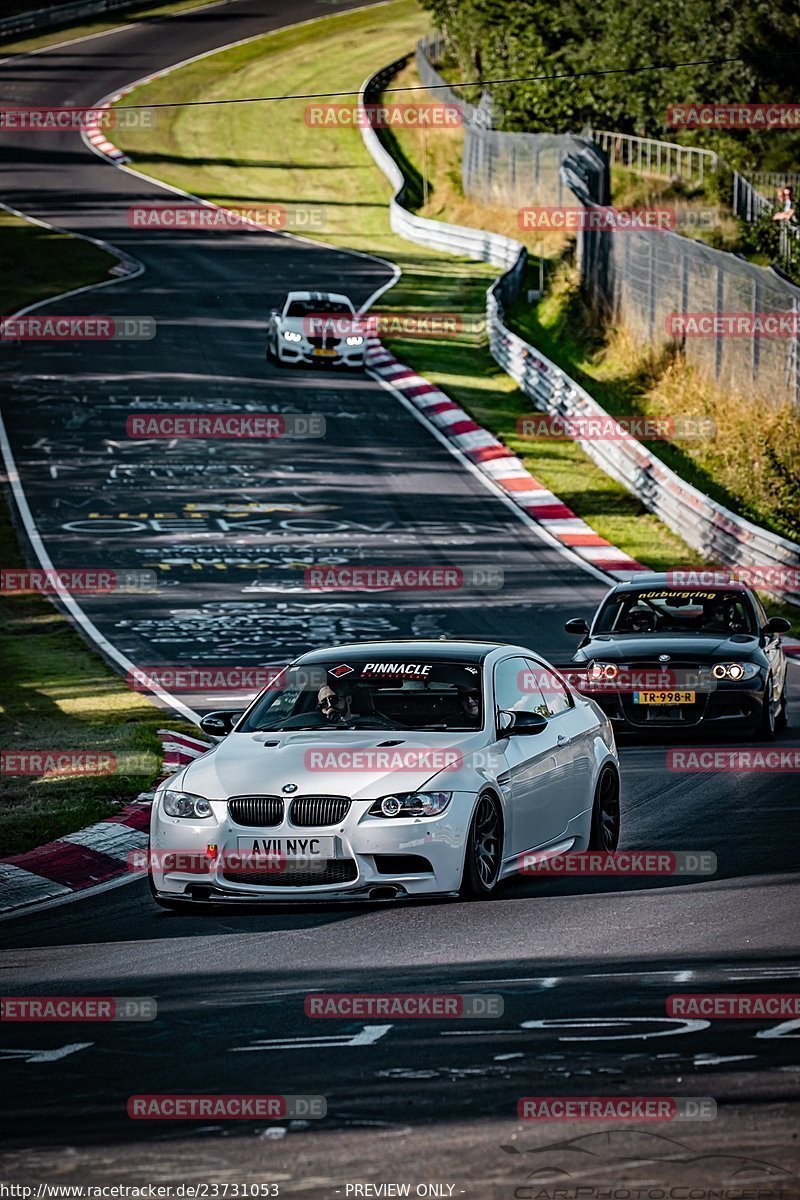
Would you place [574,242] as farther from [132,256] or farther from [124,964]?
[124,964]

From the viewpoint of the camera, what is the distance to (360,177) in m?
70.2

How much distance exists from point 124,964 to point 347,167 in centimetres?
6517

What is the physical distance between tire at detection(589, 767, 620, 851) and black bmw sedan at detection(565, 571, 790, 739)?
4329 mm

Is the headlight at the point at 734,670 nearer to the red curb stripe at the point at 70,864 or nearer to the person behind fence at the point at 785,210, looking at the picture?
the red curb stripe at the point at 70,864

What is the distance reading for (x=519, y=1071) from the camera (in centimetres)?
710

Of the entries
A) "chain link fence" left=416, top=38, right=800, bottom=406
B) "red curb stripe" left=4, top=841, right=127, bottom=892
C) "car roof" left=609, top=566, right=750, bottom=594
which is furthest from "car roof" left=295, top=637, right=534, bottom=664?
"chain link fence" left=416, top=38, right=800, bottom=406

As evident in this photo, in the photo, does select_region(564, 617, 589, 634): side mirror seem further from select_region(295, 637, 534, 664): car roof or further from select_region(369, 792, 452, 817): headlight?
select_region(369, 792, 452, 817): headlight

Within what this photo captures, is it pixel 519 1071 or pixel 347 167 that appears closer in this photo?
pixel 519 1071

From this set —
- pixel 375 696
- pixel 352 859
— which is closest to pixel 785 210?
pixel 375 696

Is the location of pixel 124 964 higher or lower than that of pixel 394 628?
higher

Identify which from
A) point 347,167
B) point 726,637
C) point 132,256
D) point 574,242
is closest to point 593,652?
point 726,637

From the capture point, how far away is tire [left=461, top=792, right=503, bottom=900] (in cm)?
1036

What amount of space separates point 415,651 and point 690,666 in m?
5.53

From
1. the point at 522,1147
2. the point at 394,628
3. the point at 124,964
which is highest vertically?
the point at 522,1147
